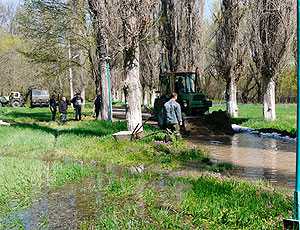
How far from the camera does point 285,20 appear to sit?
78.8 feet

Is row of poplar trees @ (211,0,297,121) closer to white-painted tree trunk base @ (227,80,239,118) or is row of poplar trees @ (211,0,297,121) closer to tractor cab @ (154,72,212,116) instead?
white-painted tree trunk base @ (227,80,239,118)

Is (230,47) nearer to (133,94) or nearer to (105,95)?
(105,95)

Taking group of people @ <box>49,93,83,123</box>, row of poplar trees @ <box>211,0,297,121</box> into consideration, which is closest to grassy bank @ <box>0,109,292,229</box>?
row of poplar trees @ <box>211,0,297,121</box>

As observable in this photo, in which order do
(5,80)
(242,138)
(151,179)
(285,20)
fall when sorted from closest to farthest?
(151,179) < (242,138) < (285,20) < (5,80)

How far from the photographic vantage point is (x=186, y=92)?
2525 cm

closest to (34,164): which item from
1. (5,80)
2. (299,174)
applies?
(299,174)

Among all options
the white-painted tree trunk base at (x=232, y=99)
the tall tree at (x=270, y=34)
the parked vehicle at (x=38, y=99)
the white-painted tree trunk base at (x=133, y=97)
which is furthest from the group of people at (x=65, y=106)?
the parked vehicle at (x=38, y=99)

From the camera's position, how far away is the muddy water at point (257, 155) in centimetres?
1197

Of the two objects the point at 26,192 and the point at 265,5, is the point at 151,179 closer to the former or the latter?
the point at 26,192

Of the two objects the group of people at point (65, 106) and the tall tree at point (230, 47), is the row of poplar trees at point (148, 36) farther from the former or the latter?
the group of people at point (65, 106)

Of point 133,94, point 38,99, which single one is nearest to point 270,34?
point 133,94

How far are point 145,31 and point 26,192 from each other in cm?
963

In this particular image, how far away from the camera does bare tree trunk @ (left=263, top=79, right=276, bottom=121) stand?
25.6m

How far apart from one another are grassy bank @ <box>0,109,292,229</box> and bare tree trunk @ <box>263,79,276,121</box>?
11126 mm
